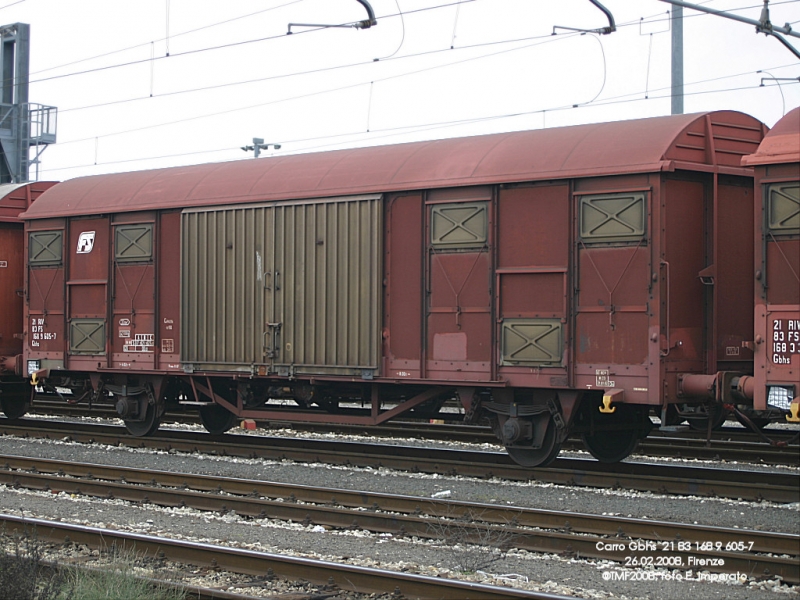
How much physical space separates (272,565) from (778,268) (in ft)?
17.2

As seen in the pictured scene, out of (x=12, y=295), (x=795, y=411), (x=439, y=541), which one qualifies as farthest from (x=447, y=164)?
(x=12, y=295)

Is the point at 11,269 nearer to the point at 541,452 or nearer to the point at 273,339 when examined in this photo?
the point at 273,339

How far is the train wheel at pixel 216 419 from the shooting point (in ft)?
51.5

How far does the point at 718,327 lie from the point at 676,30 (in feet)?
33.8

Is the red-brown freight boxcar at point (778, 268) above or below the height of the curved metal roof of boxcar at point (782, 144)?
below

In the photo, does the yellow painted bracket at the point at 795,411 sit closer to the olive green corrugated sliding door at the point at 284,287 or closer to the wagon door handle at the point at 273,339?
the olive green corrugated sliding door at the point at 284,287

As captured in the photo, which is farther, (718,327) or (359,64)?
(359,64)

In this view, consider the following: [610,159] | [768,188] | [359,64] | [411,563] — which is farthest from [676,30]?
[411,563]

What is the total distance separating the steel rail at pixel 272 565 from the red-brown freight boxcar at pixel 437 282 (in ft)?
13.9

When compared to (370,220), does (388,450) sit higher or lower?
lower

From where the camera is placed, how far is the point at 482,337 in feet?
38.2

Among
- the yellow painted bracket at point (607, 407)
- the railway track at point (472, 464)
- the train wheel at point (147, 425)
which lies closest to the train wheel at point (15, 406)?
the railway track at point (472, 464)

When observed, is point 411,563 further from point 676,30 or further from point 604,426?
point 676,30

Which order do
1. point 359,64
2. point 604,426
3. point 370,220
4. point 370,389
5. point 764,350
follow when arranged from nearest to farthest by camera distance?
1. point 764,350
2. point 604,426
3. point 370,220
4. point 370,389
5. point 359,64
